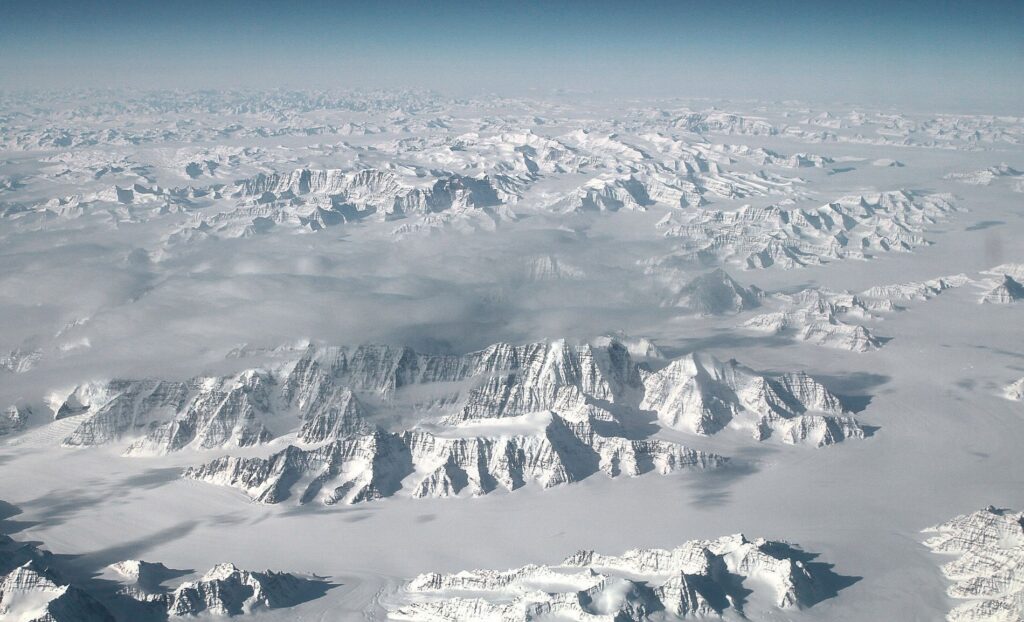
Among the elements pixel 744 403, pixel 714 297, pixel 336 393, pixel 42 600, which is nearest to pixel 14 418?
pixel 336 393

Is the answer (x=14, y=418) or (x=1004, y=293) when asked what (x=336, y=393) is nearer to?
(x=14, y=418)

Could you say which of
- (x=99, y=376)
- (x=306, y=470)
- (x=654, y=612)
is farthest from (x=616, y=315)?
(x=654, y=612)

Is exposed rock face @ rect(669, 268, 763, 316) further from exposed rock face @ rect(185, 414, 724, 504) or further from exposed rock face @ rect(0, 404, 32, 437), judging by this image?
exposed rock face @ rect(0, 404, 32, 437)

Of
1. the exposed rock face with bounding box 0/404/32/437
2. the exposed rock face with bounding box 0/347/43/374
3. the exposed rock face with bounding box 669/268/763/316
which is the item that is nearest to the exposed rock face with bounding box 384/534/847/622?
the exposed rock face with bounding box 0/404/32/437

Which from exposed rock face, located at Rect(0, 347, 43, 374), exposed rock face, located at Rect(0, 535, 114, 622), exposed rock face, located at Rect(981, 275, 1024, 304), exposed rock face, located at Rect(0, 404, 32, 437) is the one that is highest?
exposed rock face, located at Rect(981, 275, 1024, 304)

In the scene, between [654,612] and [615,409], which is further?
[615,409]

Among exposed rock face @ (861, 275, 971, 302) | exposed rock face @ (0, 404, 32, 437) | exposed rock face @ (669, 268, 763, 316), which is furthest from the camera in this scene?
exposed rock face @ (861, 275, 971, 302)

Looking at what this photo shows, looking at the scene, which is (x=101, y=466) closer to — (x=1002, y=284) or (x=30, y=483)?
(x=30, y=483)
